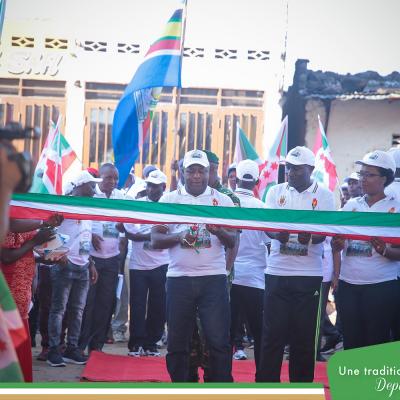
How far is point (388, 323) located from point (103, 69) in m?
9.69

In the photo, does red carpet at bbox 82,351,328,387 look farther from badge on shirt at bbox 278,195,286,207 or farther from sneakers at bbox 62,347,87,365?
badge on shirt at bbox 278,195,286,207

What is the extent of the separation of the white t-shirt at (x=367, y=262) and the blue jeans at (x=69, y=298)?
3.10m

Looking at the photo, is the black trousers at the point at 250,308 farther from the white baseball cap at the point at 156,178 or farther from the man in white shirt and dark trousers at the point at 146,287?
the white baseball cap at the point at 156,178

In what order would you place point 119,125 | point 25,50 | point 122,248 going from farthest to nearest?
point 25,50
point 122,248
point 119,125

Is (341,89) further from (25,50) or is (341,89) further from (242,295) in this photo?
(242,295)

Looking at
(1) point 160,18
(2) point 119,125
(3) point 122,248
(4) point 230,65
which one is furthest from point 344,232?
(4) point 230,65

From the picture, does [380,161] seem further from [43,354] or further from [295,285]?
[43,354]

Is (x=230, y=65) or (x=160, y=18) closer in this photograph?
(x=160, y=18)

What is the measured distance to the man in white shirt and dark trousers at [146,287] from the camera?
9789 millimetres

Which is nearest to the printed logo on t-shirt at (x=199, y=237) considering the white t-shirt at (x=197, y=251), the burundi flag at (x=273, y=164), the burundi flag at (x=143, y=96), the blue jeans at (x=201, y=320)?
the white t-shirt at (x=197, y=251)

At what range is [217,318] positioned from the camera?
6.78 meters

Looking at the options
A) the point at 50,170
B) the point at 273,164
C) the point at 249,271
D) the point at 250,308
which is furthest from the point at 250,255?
the point at 273,164

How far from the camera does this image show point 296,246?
6891mm

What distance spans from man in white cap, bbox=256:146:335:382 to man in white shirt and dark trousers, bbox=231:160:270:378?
3.49 feet
